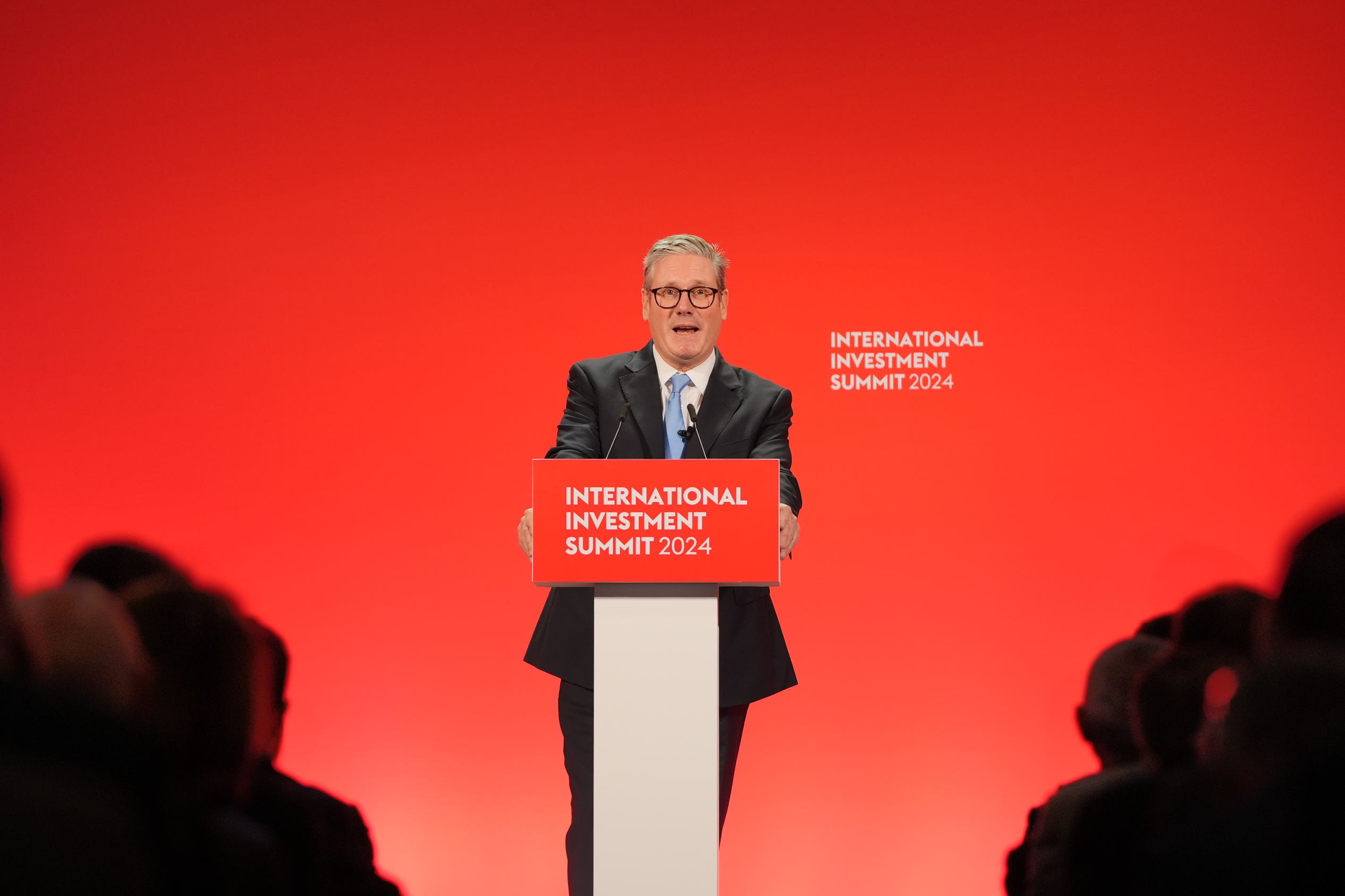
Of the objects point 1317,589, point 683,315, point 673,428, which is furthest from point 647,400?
point 1317,589

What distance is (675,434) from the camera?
2988 mm

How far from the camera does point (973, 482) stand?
13.8 feet

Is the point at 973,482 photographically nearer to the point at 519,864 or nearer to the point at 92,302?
the point at 519,864

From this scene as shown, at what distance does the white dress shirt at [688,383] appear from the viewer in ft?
9.90

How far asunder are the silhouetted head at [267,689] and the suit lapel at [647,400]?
3.29ft

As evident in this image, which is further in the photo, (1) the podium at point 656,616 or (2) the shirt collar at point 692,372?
(2) the shirt collar at point 692,372

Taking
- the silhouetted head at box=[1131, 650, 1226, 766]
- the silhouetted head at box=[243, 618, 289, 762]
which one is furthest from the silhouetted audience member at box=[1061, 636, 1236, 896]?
the silhouetted head at box=[243, 618, 289, 762]

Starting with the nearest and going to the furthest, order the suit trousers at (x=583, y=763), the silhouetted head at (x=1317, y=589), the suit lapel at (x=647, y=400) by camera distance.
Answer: the silhouetted head at (x=1317, y=589) → the suit trousers at (x=583, y=763) → the suit lapel at (x=647, y=400)

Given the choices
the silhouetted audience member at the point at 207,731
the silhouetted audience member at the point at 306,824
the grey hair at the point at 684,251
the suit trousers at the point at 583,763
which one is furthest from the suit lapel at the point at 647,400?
the silhouetted audience member at the point at 207,731

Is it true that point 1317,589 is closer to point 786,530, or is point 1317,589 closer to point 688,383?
point 786,530

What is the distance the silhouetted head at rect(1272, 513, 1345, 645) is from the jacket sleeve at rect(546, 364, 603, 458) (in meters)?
Answer: 1.89

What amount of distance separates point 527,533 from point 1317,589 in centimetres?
162

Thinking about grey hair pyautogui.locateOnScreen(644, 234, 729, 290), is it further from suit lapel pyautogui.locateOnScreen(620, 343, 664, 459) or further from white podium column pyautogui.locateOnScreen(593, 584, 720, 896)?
white podium column pyautogui.locateOnScreen(593, 584, 720, 896)

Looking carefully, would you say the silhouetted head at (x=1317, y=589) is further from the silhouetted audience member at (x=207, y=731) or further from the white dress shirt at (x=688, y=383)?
the white dress shirt at (x=688, y=383)
